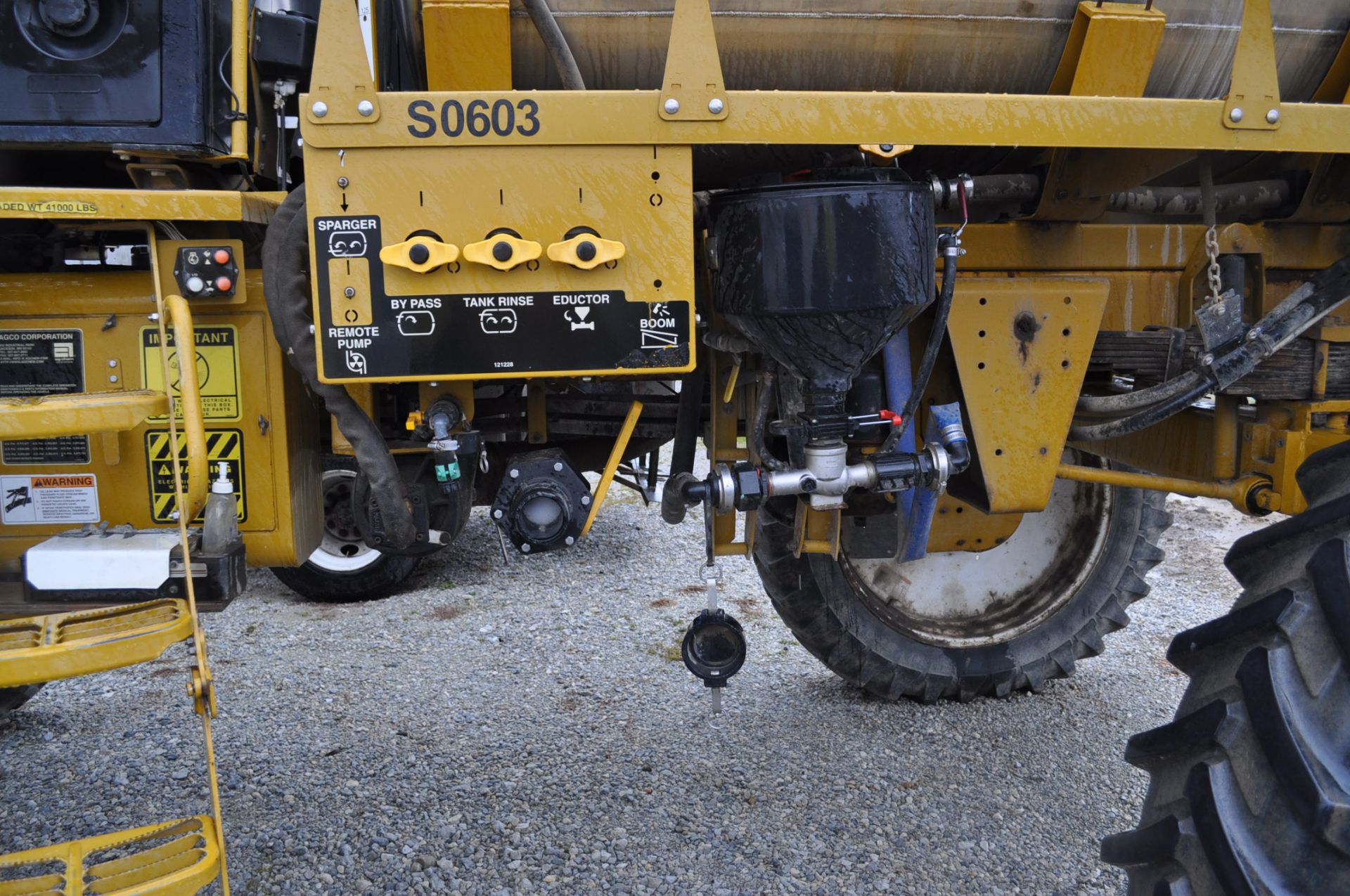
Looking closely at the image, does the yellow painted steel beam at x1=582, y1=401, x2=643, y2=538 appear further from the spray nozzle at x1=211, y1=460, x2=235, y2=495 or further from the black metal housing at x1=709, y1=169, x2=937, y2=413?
the spray nozzle at x1=211, y1=460, x2=235, y2=495

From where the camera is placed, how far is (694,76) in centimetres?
150

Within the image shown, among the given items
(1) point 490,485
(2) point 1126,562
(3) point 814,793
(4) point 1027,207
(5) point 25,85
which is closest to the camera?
(5) point 25,85

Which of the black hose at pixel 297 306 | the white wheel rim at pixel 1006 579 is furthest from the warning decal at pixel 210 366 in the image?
the white wheel rim at pixel 1006 579

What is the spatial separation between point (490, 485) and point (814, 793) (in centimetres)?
118

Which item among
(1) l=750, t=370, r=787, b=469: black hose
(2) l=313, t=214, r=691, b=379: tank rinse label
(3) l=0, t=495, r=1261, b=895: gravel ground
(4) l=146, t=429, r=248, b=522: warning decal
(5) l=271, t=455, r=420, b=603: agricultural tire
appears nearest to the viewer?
(2) l=313, t=214, r=691, b=379: tank rinse label

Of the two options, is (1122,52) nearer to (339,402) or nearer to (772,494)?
(772,494)

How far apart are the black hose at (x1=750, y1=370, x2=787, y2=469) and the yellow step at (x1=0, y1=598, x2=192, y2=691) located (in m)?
1.07

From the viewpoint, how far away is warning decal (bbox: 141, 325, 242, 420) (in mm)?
1833

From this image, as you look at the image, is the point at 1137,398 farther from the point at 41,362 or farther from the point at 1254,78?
the point at 41,362

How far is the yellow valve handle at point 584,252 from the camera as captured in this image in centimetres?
153

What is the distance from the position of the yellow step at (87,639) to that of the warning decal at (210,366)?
38cm

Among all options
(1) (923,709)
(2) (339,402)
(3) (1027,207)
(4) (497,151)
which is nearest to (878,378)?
(3) (1027,207)

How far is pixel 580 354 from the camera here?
1.59 meters

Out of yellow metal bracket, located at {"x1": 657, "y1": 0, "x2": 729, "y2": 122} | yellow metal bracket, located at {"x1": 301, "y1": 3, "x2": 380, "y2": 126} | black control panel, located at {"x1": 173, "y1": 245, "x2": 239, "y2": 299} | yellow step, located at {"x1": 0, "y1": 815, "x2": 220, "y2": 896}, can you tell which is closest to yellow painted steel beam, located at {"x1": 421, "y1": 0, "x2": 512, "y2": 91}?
yellow metal bracket, located at {"x1": 301, "y1": 3, "x2": 380, "y2": 126}
